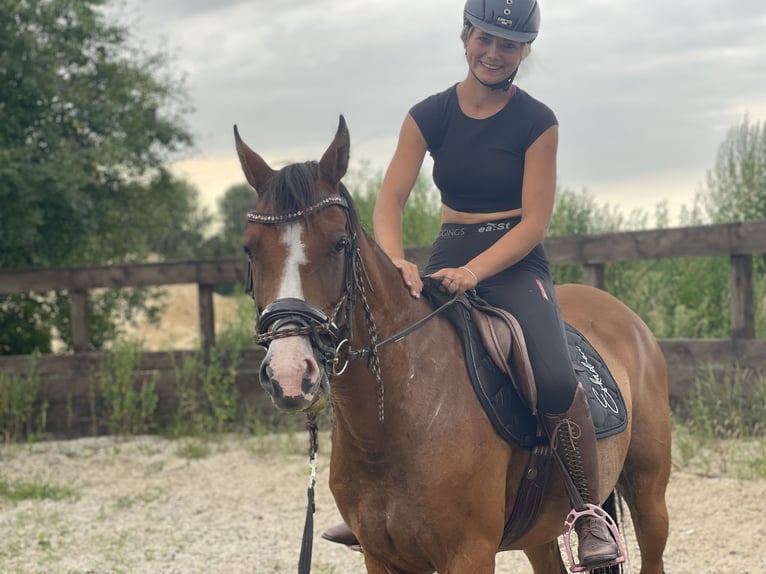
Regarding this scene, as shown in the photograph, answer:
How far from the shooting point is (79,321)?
9734 millimetres

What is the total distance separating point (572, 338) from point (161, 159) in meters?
8.62

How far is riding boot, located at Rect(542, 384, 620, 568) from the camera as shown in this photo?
3.35 meters

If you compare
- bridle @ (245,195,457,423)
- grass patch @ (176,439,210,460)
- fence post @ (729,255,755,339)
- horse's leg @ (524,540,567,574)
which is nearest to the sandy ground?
grass patch @ (176,439,210,460)

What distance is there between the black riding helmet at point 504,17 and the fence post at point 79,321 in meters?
7.18

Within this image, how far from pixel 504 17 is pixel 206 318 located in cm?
666

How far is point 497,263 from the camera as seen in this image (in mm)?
3336

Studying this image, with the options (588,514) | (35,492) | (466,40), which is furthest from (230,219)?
(588,514)

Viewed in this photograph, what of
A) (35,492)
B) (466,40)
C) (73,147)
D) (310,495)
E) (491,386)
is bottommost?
(35,492)

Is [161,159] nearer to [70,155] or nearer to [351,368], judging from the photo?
[70,155]

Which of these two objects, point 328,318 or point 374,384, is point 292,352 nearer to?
point 328,318

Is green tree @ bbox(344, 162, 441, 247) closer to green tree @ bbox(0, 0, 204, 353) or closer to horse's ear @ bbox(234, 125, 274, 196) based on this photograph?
green tree @ bbox(0, 0, 204, 353)

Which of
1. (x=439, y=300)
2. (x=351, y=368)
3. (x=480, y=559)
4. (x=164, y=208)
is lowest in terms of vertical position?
(x=480, y=559)

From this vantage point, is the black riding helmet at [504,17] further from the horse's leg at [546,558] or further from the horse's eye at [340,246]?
the horse's leg at [546,558]

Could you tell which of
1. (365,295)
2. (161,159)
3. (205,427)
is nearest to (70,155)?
(161,159)
